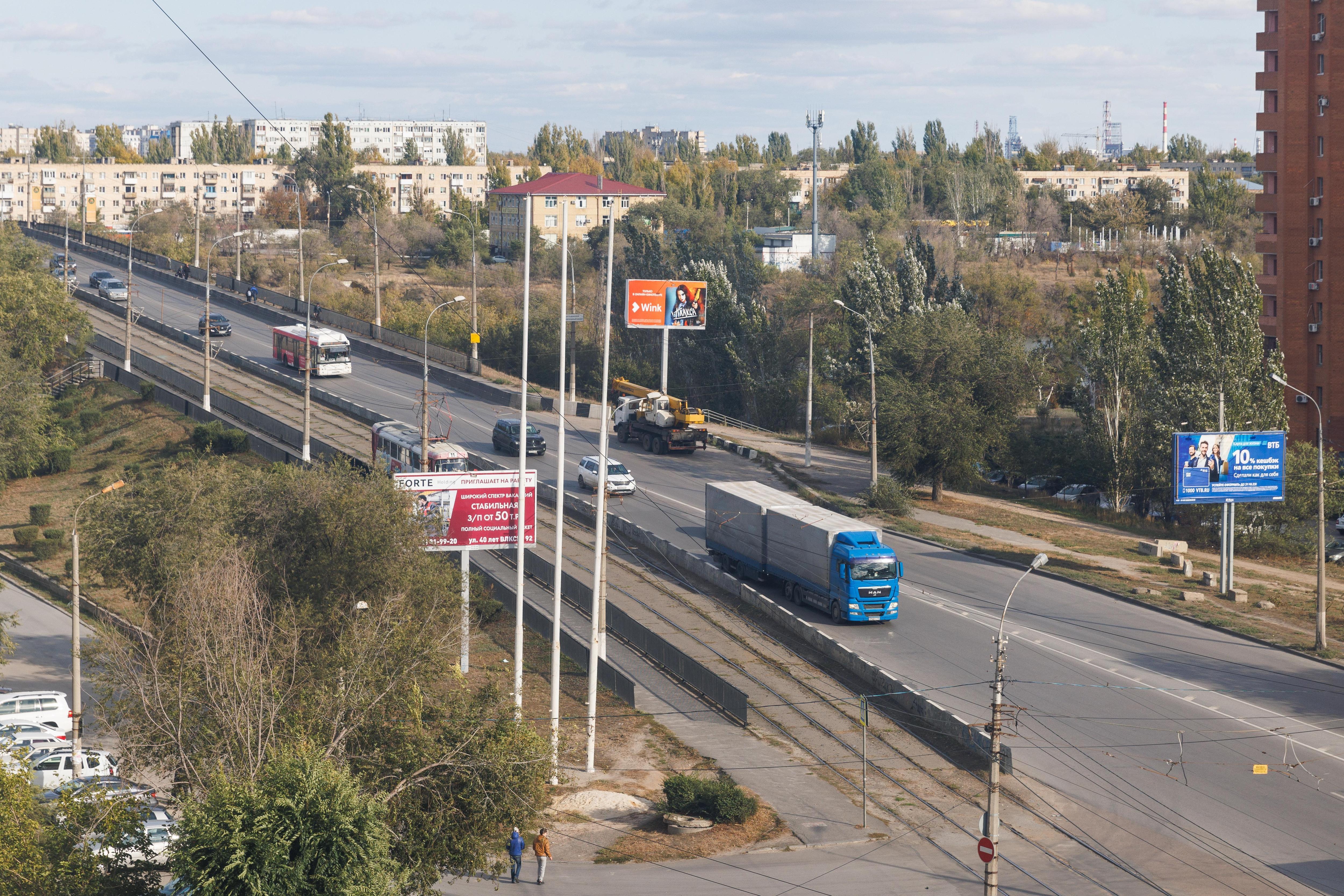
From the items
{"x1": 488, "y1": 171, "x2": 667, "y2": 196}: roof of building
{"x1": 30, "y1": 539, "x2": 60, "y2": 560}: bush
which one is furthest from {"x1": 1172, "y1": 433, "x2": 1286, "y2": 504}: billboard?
{"x1": 30, "y1": 539, "x2": 60, "y2": 560}: bush

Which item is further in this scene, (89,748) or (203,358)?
(203,358)

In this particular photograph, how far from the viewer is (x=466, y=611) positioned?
113 ft

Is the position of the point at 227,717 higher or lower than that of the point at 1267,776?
higher

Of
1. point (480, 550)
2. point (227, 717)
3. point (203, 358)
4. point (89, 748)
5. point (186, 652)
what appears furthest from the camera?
point (203, 358)

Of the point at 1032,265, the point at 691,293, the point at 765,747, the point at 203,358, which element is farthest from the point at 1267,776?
the point at 1032,265

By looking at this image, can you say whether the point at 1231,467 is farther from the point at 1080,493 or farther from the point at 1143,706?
the point at 1080,493

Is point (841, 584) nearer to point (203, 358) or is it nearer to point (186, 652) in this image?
point (186, 652)

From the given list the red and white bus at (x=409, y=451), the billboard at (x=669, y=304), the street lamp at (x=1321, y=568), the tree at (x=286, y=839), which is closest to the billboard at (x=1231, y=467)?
the street lamp at (x=1321, y=568)

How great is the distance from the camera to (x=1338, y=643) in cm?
3850

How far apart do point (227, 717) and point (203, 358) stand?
2443 inches

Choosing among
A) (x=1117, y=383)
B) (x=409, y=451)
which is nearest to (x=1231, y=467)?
(x=1117, y=383)

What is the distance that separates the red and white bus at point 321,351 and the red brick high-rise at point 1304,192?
51.7 meters

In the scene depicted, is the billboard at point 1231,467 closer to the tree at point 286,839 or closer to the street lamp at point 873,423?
the street lamp at point 873,423

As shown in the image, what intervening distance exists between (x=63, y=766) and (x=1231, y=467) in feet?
123
